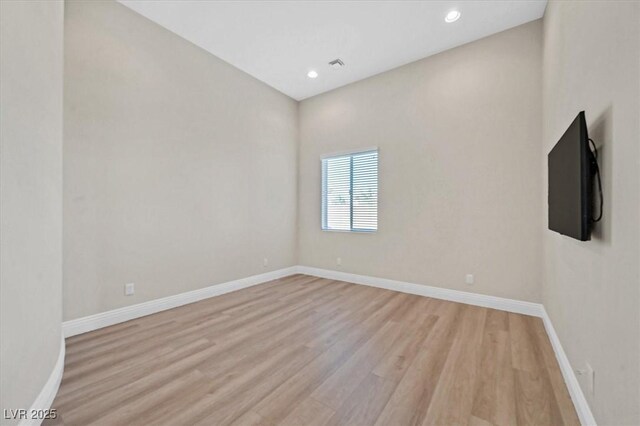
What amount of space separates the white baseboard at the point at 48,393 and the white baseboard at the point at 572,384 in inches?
112

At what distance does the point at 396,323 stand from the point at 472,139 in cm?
249

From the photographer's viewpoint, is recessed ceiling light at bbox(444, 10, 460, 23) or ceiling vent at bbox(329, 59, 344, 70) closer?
recessed ceiling light at bbox(444, 10, 460, 23)

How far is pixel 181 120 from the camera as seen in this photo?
10.9ft

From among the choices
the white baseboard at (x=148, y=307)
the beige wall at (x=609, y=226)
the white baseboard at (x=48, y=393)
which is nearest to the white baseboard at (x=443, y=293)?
the beige wall at (x=609, y=226)

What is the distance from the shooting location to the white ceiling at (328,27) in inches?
110

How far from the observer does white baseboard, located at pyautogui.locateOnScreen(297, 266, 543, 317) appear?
3.00 metres

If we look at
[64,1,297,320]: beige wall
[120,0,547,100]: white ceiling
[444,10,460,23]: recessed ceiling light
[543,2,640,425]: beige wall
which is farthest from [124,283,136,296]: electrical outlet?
[444,10,460,23]: recessed ceiling light

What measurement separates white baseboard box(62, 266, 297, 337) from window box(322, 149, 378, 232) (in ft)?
5.42

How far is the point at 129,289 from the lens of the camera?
283 centimetres

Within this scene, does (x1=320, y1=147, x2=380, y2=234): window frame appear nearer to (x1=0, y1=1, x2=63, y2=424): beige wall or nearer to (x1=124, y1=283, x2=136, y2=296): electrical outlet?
(x1=124, y1=283, x2=136, y2=296): electrical outlet

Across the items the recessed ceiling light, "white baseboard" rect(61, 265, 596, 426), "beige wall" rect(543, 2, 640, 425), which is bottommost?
"white baseboard" rect(61, 265, 596, 426)

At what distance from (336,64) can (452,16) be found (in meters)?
1.59

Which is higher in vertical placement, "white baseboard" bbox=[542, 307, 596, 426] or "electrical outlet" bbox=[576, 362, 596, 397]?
"electrical outlet" bbox=[576, 362, 596, 397]

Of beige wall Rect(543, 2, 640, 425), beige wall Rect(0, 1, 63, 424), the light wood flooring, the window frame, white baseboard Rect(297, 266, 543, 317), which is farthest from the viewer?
the window frame
